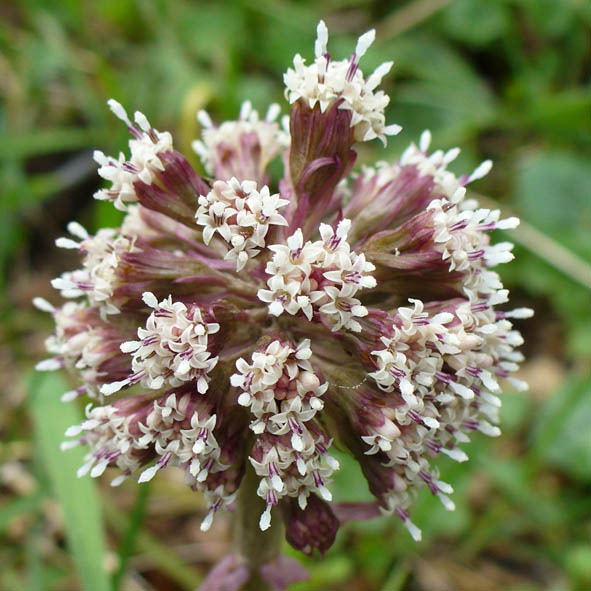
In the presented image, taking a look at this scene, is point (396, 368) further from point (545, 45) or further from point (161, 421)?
point (545, 45)

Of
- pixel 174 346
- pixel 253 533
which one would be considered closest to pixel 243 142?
pixel 174 346

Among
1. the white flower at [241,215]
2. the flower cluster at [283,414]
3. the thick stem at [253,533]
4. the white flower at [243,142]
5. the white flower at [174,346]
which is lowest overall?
the thick stem at [253,533]

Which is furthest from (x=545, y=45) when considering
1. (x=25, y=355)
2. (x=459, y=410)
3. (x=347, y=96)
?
(x=25, y=355)

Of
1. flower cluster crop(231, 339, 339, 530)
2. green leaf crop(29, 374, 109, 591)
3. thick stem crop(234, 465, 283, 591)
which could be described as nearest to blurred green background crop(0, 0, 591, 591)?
green leaf crop(29, 374, 109, 591)

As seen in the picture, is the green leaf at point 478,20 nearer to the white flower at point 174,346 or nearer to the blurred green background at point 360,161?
the blurred green background at point 360,161

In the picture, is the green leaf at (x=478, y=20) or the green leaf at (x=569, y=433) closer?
the green leaf at (x=569, y=433)

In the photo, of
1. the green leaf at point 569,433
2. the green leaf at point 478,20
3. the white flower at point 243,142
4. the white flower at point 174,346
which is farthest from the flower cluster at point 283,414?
the green leaf at point 478,20
